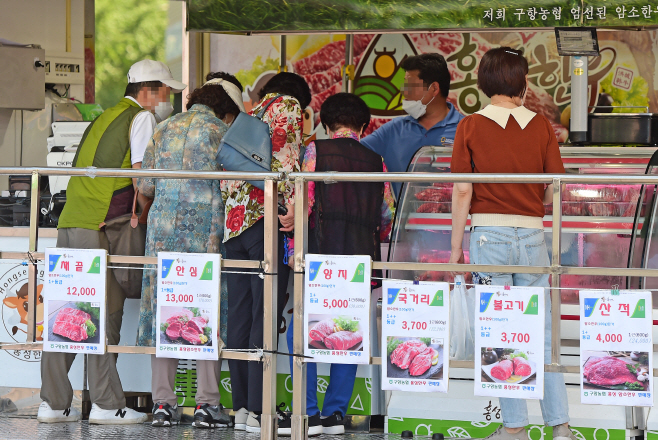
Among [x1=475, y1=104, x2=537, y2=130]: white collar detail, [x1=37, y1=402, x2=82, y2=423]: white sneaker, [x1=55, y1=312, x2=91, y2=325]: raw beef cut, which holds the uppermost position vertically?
[x1=475, y1=104, x2=537, y2=130]: white collar detail

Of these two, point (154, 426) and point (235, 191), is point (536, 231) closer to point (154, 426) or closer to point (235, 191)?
point (235, 191)

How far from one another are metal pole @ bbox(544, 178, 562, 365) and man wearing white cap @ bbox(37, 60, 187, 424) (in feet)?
7.09

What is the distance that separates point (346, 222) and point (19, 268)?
1894mm

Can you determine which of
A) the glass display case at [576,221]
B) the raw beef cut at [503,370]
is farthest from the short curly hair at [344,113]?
the raw beef cut at [503,370]

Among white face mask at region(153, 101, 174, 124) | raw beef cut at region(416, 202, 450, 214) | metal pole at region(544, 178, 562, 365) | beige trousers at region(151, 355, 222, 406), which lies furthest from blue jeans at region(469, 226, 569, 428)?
white face mask at region(153, 101, 174, 124)

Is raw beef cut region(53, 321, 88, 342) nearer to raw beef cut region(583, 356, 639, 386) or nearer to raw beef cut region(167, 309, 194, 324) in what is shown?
raw beef cut region(167, 309, 194, 324)

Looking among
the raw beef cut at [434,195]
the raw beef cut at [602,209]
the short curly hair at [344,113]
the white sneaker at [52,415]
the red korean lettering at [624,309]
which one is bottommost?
the white sneaker at [52,415]

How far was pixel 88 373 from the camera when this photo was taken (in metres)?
4.22

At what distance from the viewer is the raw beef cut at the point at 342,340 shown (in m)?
3.36

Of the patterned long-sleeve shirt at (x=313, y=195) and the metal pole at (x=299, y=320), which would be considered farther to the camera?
the patterned long-sleeve shirt at (x=313, y=195)

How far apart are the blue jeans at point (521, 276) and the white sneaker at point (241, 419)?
1361 millimetres

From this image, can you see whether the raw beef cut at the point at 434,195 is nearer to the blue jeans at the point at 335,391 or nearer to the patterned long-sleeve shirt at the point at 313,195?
the patterned long-sleeve shirt at the point at 313,195

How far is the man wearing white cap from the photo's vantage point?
4203 mm

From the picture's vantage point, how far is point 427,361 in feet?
10.8
